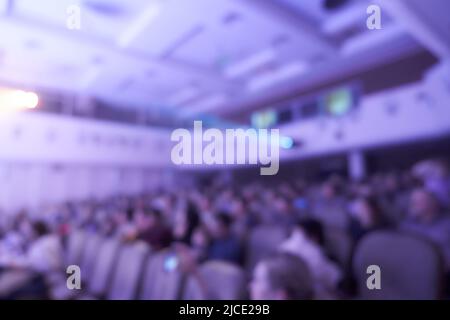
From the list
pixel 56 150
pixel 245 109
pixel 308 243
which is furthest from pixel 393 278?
pixel 56 150

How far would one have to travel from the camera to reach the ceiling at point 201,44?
13.3 ft

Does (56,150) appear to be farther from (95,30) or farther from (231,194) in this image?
(231,194)

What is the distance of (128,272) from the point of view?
210 centimetres

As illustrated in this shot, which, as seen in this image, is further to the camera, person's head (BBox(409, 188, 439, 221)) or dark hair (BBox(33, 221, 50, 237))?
dark hair (BBox(33, 221, 50, 237))

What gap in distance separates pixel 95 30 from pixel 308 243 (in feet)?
15.8

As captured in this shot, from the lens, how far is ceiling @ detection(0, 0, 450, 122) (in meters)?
4.04

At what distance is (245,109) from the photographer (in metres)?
8.56

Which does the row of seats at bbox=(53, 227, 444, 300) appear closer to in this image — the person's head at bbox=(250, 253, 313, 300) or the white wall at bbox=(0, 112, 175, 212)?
the person's head at bbox=(250, 253, 313, 300)

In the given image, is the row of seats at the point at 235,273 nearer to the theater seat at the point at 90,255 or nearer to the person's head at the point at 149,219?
the theater seat at the point at 90,255

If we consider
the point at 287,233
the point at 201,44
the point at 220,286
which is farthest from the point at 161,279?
the point at 201,44

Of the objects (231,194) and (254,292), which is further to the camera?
(231,194)

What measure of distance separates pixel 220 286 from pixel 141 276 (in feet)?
2.26

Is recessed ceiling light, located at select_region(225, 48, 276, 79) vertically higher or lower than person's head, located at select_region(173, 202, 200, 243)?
higher

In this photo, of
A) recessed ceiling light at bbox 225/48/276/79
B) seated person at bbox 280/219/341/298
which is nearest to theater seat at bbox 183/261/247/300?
seated person at bbox 280/219/341/298
